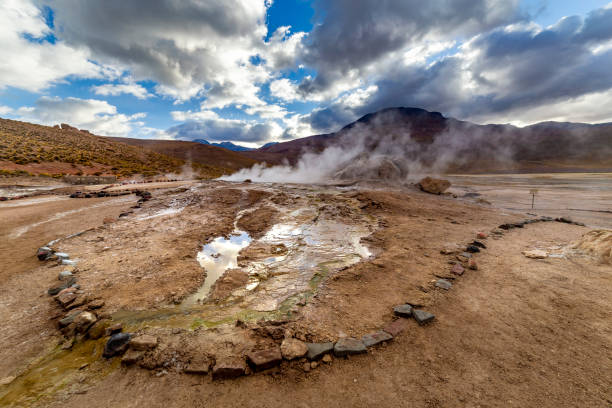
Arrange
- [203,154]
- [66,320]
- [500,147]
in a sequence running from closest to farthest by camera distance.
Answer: [66,320]
[203,154]
[500,147]

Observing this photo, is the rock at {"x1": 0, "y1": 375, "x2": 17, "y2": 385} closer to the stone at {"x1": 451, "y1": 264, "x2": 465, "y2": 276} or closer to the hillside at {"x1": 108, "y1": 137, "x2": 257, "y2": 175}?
the stone at {"x1": 451, "y1": 264, "x2": 465, "y2": 276}

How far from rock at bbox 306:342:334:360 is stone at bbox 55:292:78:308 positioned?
417 cm

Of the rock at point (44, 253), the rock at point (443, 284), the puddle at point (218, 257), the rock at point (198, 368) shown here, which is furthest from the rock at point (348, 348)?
the rock at point (44, 253)

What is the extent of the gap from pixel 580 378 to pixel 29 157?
126 feet

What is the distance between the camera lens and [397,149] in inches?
3425

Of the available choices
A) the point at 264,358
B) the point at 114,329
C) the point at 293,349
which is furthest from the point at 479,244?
the point at 114,329

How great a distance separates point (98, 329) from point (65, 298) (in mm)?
1122

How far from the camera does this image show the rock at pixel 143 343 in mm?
2949

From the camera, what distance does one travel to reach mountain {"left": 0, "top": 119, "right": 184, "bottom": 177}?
21734 millimetres

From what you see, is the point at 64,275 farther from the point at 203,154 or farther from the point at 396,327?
the point at 203,154

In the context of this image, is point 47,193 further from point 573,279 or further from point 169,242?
point 573,279

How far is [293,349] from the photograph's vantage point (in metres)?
2.92

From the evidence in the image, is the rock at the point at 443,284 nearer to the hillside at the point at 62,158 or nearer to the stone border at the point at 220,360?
the stone border at the point at 220,360

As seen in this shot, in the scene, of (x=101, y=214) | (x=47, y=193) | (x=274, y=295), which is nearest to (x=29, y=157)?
(x=47, y=193)
